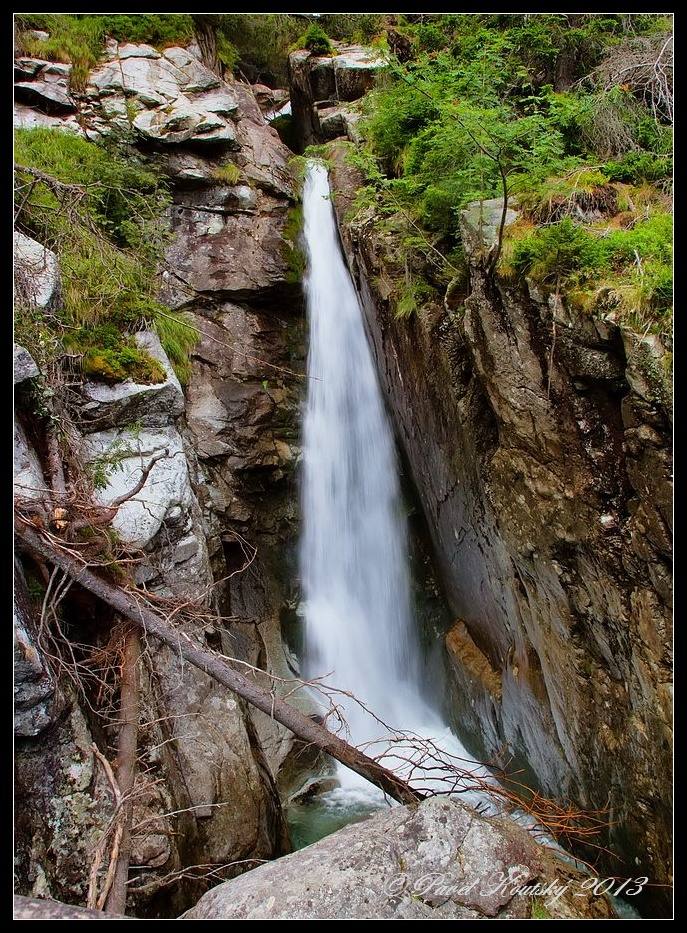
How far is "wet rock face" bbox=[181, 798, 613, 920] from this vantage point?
9.16 ft

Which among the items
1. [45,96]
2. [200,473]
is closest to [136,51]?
[45,96]

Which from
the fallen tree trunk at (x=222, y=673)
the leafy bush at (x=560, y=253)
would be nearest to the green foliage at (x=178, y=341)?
the fallen tree trunk at (x=222, y=673)

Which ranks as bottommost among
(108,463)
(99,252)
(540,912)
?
(540,912)

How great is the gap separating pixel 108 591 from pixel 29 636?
0.59m

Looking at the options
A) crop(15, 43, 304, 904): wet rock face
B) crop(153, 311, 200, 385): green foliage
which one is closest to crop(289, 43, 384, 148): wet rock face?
crop(15, 43, 304, 904): wet rock face

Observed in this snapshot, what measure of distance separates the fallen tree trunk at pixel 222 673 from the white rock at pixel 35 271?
2.37 meters

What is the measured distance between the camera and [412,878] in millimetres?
2896

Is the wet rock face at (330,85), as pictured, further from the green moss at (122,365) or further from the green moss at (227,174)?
the green moss at (122,365)

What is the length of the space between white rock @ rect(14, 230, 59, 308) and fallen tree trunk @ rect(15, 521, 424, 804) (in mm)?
2370

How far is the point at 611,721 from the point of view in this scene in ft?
13.0

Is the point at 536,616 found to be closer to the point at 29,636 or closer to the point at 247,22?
the point at 29,636

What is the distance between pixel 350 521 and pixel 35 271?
5.27 m

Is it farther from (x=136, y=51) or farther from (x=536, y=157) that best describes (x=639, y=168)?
(x=136, y=51)

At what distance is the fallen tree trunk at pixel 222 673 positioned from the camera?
3658mm
